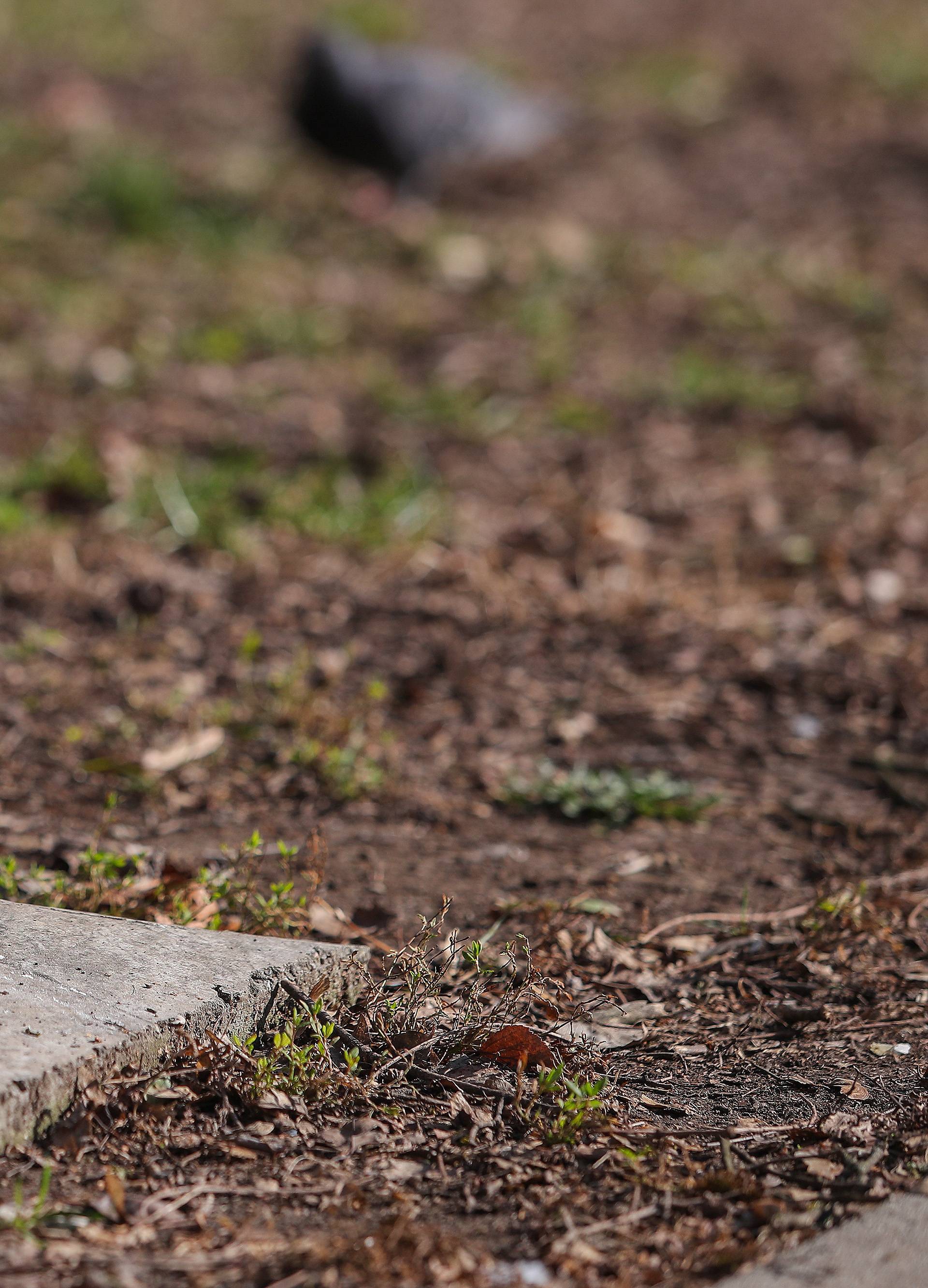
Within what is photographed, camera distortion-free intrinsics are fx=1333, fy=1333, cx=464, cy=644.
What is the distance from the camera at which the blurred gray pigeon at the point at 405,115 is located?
8.21 meters

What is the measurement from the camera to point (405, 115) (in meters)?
8.20

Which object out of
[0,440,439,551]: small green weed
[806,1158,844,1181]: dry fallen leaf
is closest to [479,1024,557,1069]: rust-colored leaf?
[806,1158,844,1181]: dry fallen leaf

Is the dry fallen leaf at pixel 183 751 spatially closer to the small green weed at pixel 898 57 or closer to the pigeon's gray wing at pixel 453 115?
the pigeon's gray wing at pixel 453 115

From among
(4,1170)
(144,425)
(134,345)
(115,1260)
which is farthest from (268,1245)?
(134,345)

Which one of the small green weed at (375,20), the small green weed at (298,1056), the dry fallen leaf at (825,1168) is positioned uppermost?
the small green weed at (375,20)

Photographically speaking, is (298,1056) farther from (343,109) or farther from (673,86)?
(673,86)

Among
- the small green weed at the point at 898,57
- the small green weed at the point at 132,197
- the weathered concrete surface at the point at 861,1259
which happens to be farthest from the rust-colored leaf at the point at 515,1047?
the small green weed at the point at 898,57

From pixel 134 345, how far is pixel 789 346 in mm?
3186

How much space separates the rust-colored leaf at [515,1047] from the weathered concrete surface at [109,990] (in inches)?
11.8

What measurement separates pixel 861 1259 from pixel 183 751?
2343 mm

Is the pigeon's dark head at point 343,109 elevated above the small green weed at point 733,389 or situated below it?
above

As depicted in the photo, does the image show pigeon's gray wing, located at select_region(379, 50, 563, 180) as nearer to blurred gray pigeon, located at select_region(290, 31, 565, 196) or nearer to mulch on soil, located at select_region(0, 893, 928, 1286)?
blurred gray pigeon, located at select_region(290, 31, 565, 196)

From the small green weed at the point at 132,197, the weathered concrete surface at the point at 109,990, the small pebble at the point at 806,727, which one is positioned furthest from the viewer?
the small green weed at the point at 132,197

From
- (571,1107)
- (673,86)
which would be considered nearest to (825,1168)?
(571,1107)
